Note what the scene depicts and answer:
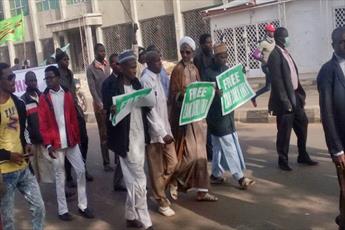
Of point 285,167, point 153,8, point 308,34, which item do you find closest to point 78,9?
point 153,8

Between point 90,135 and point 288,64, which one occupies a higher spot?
point 288,64

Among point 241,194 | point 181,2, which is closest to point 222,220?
point 241,194

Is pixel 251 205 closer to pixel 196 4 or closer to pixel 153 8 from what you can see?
pixel 196 4

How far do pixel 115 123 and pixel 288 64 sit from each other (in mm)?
2689

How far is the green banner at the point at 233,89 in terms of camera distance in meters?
5.82

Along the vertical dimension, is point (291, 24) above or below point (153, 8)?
below

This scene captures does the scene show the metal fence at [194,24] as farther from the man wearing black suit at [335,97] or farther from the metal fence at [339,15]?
the man wearing black suit at [335,97]

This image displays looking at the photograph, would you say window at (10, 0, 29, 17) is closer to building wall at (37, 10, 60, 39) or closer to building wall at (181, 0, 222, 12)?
building wall at (37, 10, 60, 39)

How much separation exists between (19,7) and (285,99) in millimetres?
27728

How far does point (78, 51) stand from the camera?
27.9m

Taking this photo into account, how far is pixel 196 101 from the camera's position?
18.0 ft

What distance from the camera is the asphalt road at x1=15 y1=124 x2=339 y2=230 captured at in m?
4.96

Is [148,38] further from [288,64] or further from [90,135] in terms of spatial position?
[288,64]

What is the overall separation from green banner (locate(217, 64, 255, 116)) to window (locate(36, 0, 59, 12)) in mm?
23962
